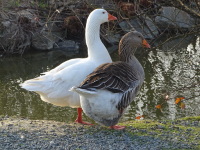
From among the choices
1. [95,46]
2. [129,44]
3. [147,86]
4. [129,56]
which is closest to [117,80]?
[129,56]

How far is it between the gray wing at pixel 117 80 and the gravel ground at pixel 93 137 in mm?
581

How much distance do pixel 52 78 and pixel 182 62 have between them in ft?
28.3

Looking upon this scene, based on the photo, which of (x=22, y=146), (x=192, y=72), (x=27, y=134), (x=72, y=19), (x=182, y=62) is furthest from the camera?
(x=72, y=19)

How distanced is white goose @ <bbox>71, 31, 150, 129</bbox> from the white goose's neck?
1.23 meters

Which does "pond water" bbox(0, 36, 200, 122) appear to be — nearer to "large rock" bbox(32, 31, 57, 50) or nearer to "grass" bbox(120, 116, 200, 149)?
"large rock" bbox(32, 31, 57, 50)

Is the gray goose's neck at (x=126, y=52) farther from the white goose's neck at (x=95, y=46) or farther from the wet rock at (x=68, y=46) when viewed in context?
the wet rock at (x=68, y=46)

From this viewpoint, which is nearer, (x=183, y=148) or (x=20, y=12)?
(x=183, y=148)

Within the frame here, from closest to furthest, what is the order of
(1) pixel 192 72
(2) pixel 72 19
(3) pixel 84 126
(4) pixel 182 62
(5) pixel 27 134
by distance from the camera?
(5) pixel 27 134
(3) pixel 84 126
(1) pixel 192 72
(4) pixel 182 62
(2) pixel 72 19

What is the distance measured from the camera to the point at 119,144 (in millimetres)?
5664

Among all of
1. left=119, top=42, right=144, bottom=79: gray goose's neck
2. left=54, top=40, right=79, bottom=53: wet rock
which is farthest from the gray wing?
left=54, top=40, right=79, bottom=53: wet rock

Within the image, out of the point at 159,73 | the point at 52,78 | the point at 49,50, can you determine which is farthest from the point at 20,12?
the point at 52,78

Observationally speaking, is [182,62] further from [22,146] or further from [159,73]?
[22,146]

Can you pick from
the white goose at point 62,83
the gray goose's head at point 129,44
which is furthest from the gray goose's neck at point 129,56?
the white goose at point 62,83

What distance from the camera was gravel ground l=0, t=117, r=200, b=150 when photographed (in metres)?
5.56
